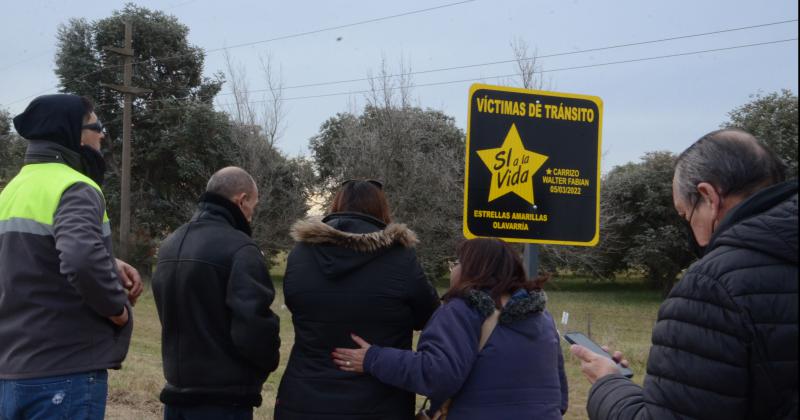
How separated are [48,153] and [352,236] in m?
1.41

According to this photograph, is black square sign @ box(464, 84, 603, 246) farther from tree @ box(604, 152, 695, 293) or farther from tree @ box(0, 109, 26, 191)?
tree @ box(0, 109, 26, 191)

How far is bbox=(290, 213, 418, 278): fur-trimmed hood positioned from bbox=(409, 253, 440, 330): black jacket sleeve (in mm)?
106

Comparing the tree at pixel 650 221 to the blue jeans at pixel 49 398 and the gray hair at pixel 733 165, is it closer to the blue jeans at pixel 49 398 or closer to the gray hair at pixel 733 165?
the blue jeans at pixel 49 398

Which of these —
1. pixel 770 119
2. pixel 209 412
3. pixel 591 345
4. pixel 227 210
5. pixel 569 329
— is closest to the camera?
pixel 591 345

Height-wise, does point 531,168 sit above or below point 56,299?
above

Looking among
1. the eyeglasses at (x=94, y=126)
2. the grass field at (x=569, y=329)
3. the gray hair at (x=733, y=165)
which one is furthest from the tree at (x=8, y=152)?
the gray hair at (x=733, y=165)

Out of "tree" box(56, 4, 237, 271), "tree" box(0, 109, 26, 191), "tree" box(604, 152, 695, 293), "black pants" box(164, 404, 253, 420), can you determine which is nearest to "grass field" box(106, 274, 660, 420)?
"tree" box(604, 152, 695, 293)

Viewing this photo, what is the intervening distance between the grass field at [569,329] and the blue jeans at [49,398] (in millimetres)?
3680

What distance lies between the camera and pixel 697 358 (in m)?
1.83

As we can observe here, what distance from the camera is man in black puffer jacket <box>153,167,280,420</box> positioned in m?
3.44

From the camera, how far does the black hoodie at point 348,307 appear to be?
3.31 m

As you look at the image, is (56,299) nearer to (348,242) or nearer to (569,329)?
(348,242)

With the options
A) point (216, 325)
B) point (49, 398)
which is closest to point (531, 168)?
point (216, 325)

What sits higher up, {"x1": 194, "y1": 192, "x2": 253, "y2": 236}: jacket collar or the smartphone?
{"x1": 194, "y1": 192, "x2": 253, "y2": 236}: jacket collar
